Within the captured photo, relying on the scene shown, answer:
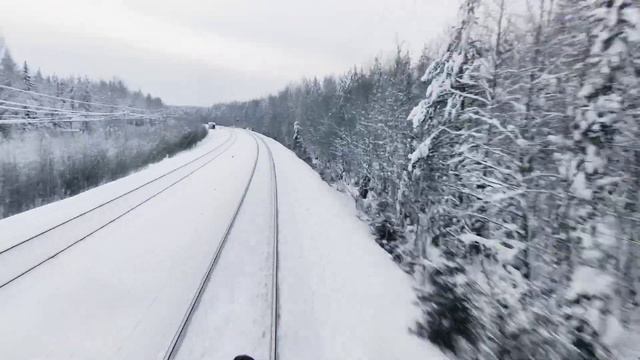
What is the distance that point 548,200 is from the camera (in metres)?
6.99

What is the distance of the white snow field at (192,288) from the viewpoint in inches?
211

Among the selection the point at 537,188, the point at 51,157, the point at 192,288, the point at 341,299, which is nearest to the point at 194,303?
the point at 192,288

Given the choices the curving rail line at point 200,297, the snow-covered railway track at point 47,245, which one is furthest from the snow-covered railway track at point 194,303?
the snow-covered railway track at point 47,245

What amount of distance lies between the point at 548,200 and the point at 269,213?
8.44 m

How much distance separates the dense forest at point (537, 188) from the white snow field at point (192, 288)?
3.77 ft

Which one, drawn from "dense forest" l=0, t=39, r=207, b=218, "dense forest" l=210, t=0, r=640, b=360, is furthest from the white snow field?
"dense forest" l=0, t=39, r=207, b=218

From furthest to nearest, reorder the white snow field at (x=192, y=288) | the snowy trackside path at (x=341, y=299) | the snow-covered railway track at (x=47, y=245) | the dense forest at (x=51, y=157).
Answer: the dense forest at (x=51, y=157)
the snow-covered railway track at (x=47, y=245)
the snowy trackside path at (x=341, y=299)
the white snow field at (x=192, y=288)

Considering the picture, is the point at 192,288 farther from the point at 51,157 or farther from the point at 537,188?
the point at 51,157

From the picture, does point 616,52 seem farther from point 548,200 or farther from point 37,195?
point 37,195

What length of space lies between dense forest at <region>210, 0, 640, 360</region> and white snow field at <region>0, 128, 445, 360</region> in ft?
3.77

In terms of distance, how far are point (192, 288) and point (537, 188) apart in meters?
6.86

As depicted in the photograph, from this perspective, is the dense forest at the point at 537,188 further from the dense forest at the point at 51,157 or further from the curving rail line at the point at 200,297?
the dense forest at the point at 51,157

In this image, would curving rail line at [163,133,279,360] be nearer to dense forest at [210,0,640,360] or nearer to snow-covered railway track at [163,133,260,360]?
snow-covered railway track at [163,133,260,360]

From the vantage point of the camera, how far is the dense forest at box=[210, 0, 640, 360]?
5078mm
